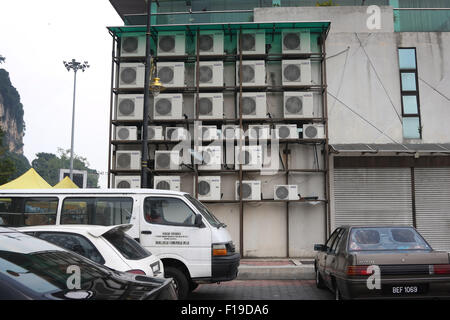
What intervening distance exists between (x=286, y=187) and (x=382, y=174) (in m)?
4.01

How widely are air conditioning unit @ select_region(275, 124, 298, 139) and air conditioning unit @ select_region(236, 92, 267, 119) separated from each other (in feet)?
2.56

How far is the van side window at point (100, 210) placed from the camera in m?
8.85

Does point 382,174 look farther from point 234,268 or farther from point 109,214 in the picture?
point 109,214

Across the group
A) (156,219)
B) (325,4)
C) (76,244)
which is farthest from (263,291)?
(325,4)

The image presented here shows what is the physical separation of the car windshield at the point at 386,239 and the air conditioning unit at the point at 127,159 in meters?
10.4

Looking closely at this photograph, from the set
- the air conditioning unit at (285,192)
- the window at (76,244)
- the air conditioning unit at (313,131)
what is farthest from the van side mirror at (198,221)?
the air conditioning unit at (313,131)

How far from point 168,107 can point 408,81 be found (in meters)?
9.73

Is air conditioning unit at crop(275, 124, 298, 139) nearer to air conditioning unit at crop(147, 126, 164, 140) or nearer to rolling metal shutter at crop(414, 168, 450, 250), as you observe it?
air conditioning unit at crop(147, 126, 164, 140)

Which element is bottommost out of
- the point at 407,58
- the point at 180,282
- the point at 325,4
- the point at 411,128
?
the point at 180,282

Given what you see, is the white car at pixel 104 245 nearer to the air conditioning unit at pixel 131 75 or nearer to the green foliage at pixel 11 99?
the air conditioning unit at pixel 131 75

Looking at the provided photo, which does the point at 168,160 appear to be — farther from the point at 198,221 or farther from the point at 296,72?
the point at 198,221

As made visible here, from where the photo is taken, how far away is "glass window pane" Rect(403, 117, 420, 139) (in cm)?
1748

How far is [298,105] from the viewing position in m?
16.9

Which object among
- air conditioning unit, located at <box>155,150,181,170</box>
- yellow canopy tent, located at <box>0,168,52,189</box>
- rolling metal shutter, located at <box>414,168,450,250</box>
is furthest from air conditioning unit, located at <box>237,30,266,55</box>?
yellow canopy tent, located at <box>0,168,52,189</box>
